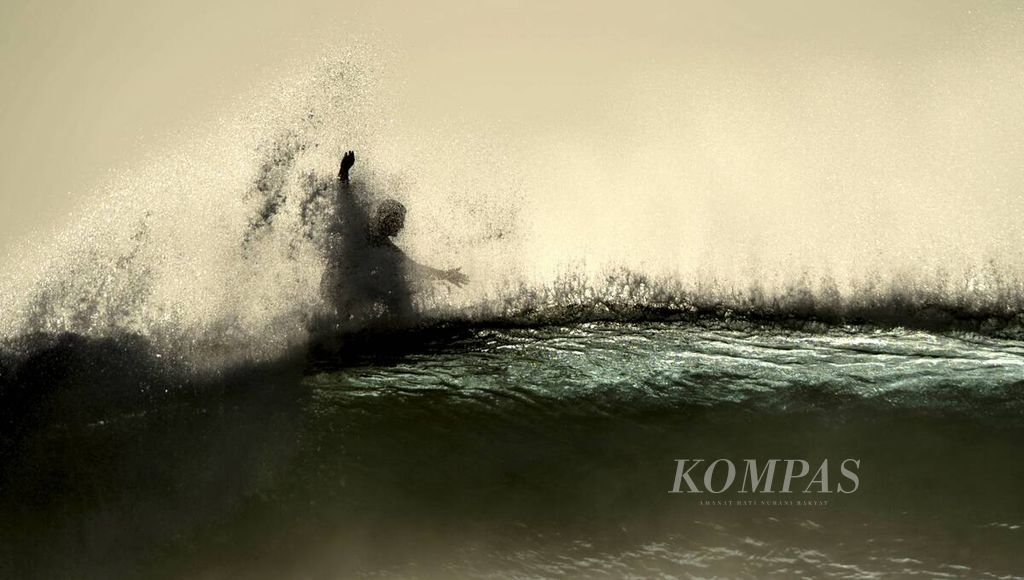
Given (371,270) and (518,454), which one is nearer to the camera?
(518,454)

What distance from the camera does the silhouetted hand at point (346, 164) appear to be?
418cm

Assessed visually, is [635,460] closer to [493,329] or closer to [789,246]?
[493,329]

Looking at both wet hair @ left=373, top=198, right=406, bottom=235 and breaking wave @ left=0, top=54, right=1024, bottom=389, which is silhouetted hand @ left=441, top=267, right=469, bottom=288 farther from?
wet hair @ left=373, top=198, right=406, bottom=235

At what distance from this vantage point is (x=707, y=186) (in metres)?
4.43

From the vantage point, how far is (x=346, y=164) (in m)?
4.22

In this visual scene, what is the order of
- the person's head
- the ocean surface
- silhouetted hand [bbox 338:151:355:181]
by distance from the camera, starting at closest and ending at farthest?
the ocean surface
silhouetted hand [bbox 338:151:355:181]
the person's head

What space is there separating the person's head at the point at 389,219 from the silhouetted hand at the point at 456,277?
0.39m

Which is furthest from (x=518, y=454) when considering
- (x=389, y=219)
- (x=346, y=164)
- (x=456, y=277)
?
(x=346, y=164)

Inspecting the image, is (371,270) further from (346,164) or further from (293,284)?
(346,164)

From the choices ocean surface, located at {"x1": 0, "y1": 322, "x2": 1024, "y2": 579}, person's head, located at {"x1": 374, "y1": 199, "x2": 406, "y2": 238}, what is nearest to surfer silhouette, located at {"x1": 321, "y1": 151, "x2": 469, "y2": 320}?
person's head, located at {"x1": 374, "y1": 199, "x2": 406, "y2": 238}

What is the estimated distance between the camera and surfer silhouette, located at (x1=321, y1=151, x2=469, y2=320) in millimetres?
4238

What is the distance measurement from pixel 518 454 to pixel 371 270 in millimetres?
1331

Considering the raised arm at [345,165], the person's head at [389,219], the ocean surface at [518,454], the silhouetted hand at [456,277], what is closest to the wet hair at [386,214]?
the person's head at [389,219]

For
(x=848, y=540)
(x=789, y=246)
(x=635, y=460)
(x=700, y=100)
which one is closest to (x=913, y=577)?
(x=848, y=540)
